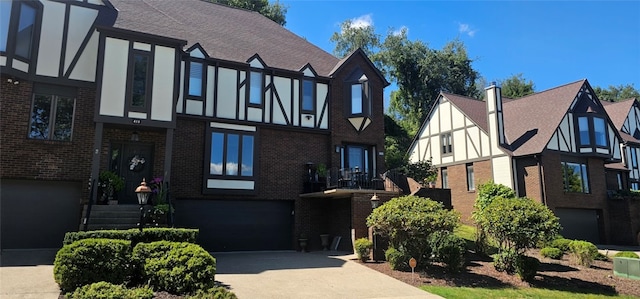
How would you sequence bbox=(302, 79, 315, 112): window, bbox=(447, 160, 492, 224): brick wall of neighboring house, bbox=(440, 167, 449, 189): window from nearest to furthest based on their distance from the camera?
1. bbox=(302, 79, 315, 112): window
2. bbox=(447, 160, 492, 224): brick wall of neighboring house
3. bbox=(440, 167, 449, 189): window

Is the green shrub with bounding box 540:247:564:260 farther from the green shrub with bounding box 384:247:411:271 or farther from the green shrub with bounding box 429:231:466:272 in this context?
the green shrub with bounding box 384:247:411:271

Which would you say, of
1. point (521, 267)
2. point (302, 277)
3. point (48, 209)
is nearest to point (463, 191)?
point (521, 267)

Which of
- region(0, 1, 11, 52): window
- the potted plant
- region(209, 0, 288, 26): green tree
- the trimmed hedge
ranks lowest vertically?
the trimmed hedge

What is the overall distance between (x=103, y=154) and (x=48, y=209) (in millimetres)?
2431

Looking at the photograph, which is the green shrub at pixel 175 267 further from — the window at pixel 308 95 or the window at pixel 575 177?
the window at pixel 575 177

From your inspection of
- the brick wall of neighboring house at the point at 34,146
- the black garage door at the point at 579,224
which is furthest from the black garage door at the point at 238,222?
the black garage door at the point at 579,224

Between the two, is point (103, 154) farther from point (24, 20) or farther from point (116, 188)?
point (24, 20)

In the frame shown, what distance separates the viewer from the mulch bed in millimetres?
11844

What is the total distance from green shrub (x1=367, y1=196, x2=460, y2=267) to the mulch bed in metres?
0.75

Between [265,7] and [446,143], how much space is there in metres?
17.9

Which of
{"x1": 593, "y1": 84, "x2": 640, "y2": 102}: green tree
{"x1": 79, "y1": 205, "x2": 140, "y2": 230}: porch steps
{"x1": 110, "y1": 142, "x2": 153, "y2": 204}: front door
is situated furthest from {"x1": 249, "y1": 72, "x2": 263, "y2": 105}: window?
{"x1": 593, "y1": 84, "x2": 640, "y2": 102}: green tree

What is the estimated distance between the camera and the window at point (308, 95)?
18.7 m

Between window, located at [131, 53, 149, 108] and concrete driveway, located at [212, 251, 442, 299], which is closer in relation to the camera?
concrete driveway, located at [212, 251, 442, 299]

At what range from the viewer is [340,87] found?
19438 mm
